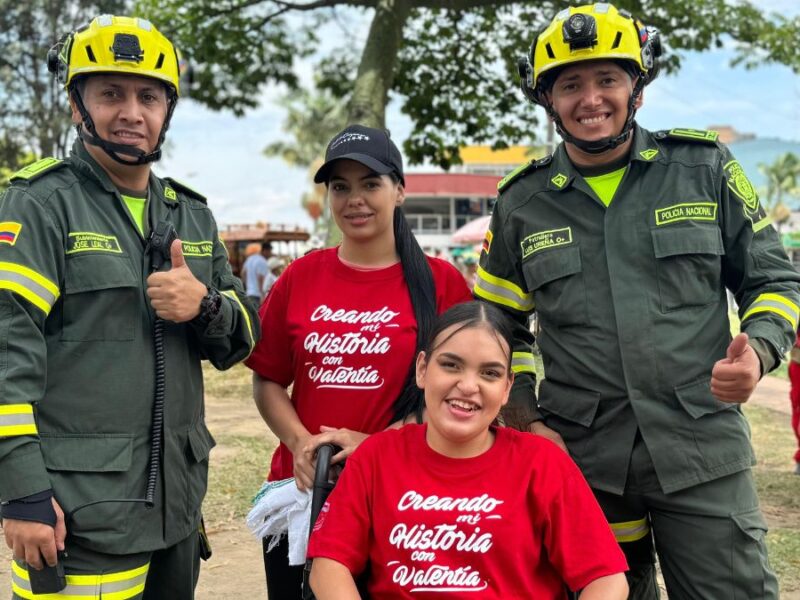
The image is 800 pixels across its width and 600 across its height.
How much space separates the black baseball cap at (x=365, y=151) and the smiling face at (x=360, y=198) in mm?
36

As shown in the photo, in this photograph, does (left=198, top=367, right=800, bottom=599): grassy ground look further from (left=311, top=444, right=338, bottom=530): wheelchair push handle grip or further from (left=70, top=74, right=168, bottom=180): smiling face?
(left=70, top=74, right=168, bottom=180): smiling face

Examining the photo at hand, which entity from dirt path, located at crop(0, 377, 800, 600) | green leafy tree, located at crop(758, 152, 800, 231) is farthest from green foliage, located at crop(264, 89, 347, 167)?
dirt path, located at crop(0, 377, 800, 600)

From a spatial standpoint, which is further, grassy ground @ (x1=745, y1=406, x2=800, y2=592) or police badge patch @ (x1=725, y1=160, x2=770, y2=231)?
grassy ground @ (x1=745, y1=406, x2=800, y2=592)

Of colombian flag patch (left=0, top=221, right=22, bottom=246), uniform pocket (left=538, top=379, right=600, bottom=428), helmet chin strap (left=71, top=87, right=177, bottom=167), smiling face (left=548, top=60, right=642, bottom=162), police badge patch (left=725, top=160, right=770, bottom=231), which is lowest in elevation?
uniform pocket (left=538, top=379, right=600, bottom=428)

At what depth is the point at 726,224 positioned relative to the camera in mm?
2914

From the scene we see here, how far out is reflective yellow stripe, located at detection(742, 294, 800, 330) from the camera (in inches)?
110

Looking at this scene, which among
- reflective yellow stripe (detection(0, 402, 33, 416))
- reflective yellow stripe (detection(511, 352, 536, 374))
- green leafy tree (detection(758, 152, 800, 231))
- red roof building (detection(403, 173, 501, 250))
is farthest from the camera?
green leafy tree (detection(758, 152, 800, 231))

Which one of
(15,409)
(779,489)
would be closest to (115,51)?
(15,409)

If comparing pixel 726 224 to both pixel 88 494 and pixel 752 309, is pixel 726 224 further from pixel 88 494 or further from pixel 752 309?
pixel 88 494

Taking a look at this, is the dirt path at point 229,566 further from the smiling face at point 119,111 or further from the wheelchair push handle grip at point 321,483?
the smiling face at point 119,111

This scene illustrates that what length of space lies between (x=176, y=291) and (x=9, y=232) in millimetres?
484

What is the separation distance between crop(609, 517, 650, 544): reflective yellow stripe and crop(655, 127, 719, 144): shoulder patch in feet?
4.17

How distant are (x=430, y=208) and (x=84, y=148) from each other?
62.4 metres

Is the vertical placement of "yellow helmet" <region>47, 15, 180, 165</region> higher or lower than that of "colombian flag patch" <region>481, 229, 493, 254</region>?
higher
